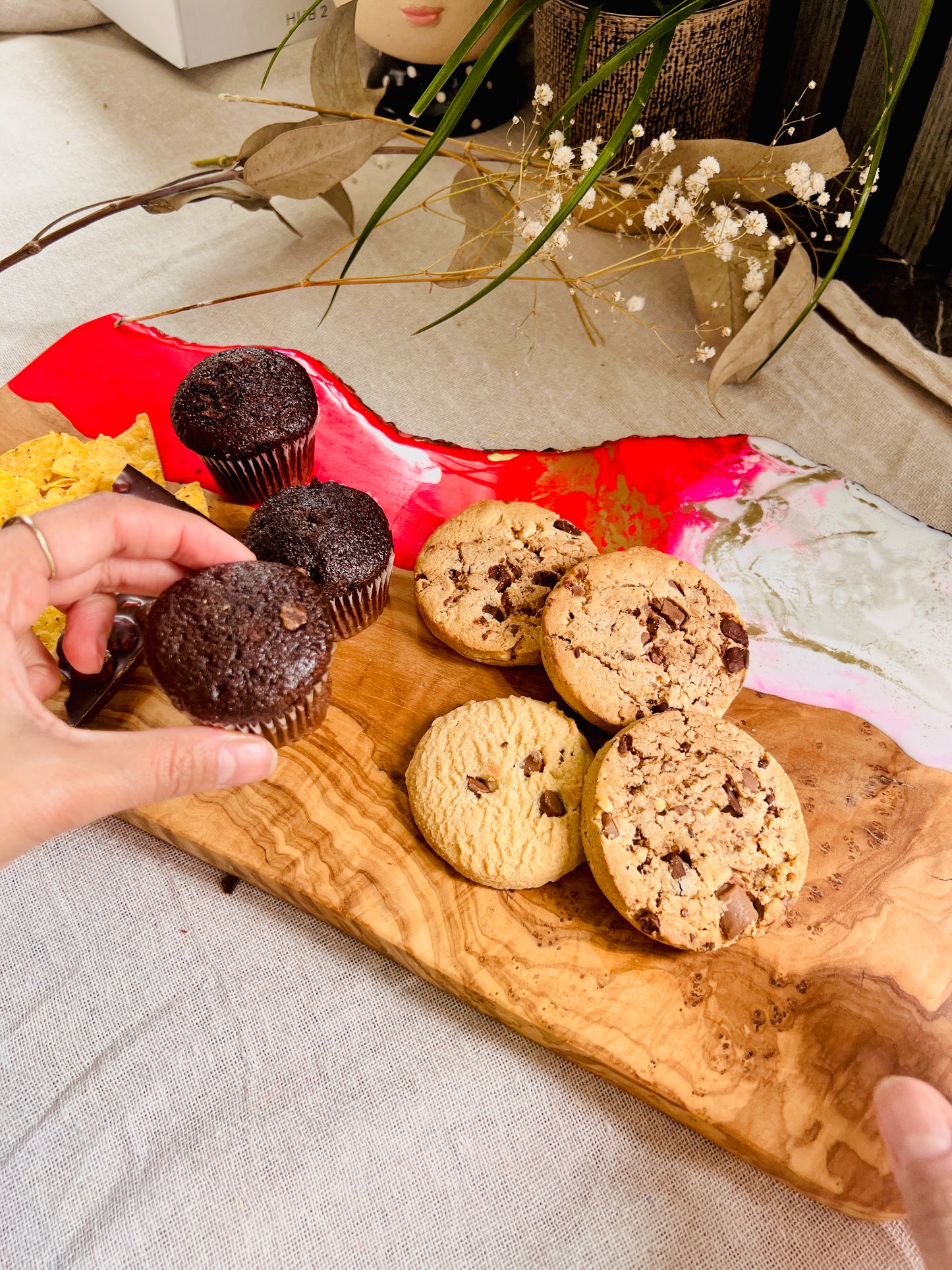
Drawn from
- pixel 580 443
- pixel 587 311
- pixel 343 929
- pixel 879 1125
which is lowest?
pixel 343 929

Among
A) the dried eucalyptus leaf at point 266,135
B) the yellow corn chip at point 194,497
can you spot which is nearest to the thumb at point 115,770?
the yellow corn chip at point 194,497

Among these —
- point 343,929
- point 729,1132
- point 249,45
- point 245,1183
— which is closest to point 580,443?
point 343,929

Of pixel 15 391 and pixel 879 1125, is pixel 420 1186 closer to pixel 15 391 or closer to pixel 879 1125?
pixel 879 1125

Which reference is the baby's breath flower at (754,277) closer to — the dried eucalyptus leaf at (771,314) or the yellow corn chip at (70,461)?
the dried eucalyptus leaf at (771,314)

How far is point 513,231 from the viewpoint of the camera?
2.36 m

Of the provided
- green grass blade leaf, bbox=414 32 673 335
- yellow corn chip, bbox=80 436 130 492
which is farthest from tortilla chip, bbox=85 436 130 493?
green grass blade leaf, bbox=414 32 673 335

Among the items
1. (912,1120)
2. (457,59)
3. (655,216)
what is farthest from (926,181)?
(912,1120)

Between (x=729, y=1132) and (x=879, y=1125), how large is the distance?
0.63 feet

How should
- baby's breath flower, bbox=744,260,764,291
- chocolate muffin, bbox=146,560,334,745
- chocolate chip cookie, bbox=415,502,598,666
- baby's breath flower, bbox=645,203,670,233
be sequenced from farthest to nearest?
baby's breath flower, bbox=744,260,764,291, baby's breath flower, bbox=645,203,670,233, chocolate chip cookie, bbox=415,502,598,666, chocolate muffin, bbox=146,560,334,745

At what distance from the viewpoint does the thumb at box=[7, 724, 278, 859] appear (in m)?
1.10

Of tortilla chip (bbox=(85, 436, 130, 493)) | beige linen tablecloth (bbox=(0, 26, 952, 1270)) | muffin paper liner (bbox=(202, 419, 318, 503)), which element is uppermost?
muffin paper liner (bbox=(202, 419, 318, 503))

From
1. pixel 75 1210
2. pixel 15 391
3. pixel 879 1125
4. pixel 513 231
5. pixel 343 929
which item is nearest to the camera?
pixel 879 1125

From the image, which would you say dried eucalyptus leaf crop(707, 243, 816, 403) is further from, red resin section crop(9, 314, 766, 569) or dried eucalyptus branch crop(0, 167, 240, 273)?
dried eucalyptus branch crop(0, 167, 240, 273)

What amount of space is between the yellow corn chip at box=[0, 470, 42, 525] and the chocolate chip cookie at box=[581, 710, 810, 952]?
114 cm
